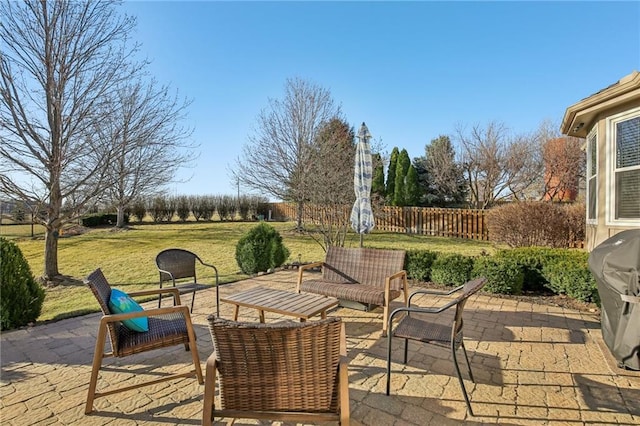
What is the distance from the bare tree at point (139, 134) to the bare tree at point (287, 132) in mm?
6776

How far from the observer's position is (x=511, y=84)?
1066cm

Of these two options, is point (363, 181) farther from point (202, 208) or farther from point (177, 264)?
point (202, 208)

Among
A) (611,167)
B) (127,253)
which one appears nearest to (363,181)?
(611,167)

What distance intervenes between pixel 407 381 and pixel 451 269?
11.5 feet

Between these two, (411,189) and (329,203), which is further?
(411,189)

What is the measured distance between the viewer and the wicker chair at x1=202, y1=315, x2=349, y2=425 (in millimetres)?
1494

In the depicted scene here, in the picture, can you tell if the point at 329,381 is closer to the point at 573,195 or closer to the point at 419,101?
the point at 419,101

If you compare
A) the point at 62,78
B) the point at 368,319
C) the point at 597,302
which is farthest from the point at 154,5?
the point at 597,302

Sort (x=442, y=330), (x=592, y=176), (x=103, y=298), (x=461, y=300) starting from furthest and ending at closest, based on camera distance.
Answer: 1. (x=592, y=176)
2. (x=442, y=330)
3. (x=103, y=298)
4. (x=461, y=300)

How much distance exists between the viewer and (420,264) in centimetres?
606

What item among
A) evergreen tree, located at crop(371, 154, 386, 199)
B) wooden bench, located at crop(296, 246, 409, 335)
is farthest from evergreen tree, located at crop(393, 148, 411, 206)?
wooden bench, located at crop(296, 246, 409, 335)

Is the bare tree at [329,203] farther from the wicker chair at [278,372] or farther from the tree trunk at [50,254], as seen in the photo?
the wicker chair at [278,372]

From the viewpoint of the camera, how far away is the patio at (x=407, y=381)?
217 centimetres

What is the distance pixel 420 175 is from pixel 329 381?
20.6 metres
